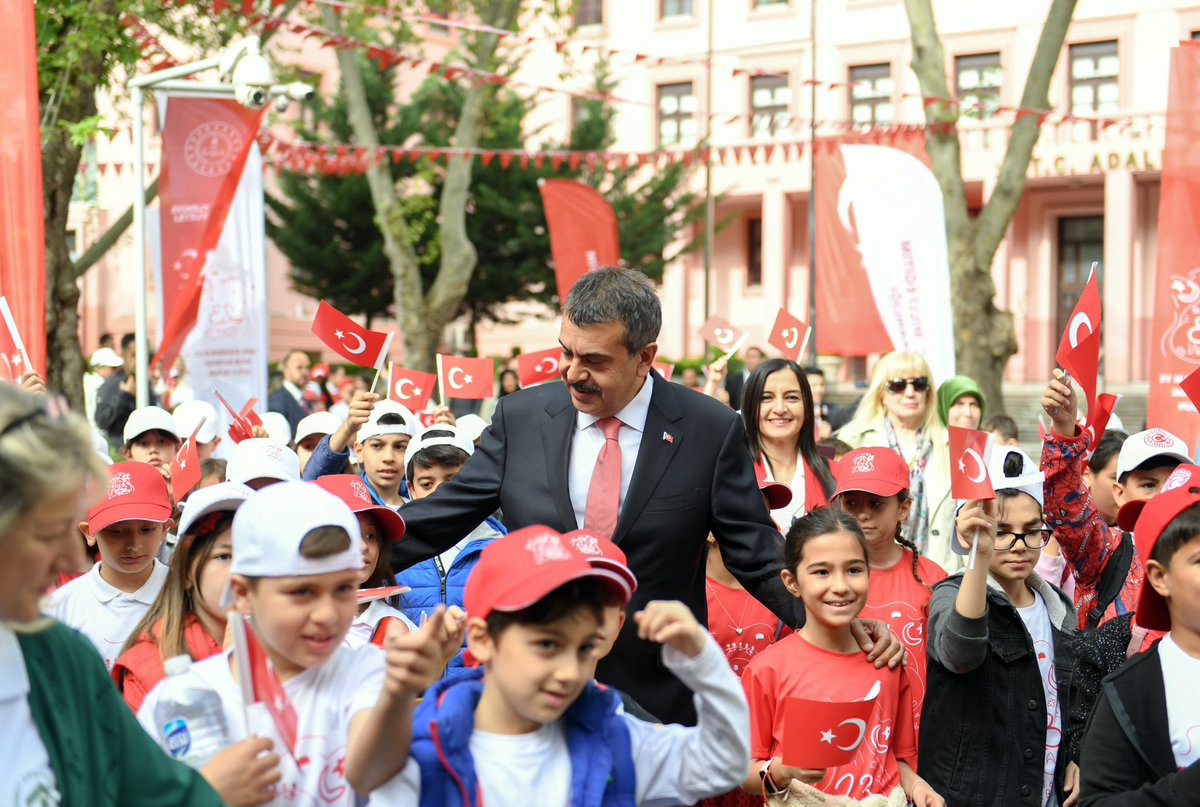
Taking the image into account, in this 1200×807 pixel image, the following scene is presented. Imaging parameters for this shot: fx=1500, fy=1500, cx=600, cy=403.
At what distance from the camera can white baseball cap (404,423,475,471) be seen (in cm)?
612

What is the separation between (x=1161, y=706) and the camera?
137 inches

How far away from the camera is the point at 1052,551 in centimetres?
630

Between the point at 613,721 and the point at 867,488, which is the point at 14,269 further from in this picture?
the point at 613,721

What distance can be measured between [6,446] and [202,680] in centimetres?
89

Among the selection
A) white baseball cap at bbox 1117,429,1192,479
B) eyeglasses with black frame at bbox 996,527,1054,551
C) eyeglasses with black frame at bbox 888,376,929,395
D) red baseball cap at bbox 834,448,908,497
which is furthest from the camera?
eyeglasses with black frame at bbox 888,376,929,395

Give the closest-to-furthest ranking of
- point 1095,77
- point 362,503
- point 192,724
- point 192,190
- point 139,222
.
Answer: point 192,724, point 362,503, point 192,190, point 139,222, point 1095,77

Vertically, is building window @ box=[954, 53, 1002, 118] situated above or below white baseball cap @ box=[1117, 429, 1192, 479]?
above

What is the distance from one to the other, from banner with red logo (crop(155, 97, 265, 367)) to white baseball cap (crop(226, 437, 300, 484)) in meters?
6.36

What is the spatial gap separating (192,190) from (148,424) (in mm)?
4648

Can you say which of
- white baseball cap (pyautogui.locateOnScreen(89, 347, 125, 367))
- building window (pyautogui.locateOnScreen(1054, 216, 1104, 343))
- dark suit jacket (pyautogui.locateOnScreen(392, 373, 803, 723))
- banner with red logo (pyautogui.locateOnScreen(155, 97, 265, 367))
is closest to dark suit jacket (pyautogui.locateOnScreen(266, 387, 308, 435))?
banner with red logo (pyautogui.locateOnScreen(155, 97, 265, 367))

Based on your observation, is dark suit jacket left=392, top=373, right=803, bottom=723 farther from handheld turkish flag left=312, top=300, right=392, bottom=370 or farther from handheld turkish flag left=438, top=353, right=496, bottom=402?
handheld turkish flag left=438, top=353, right=496, bottom=402

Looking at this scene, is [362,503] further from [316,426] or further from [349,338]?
[316,426]

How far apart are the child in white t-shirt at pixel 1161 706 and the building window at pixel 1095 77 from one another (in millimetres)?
33273

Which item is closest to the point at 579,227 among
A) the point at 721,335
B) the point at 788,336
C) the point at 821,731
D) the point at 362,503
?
the point at 721,335
